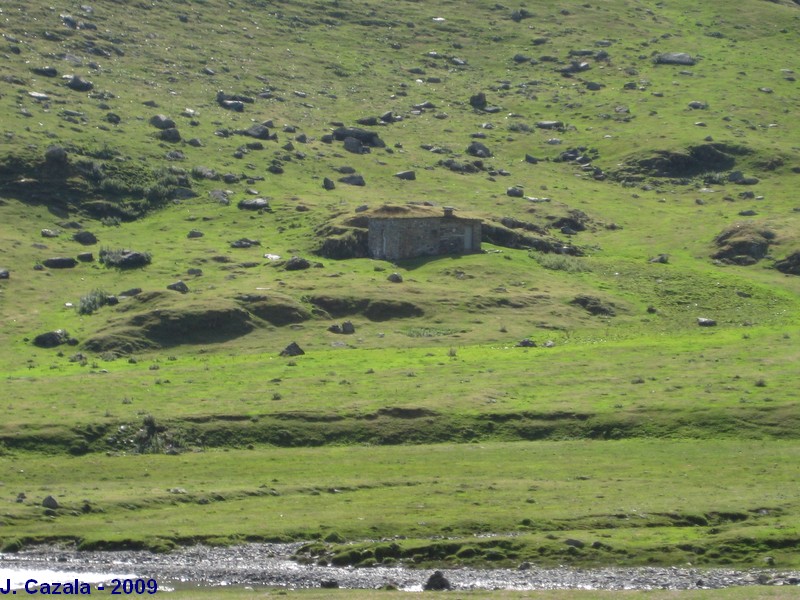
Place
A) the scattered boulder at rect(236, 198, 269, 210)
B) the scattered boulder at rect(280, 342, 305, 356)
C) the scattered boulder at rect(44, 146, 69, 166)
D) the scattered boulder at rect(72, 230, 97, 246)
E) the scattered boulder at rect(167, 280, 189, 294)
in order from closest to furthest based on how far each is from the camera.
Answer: the scattered boulder at rect(280, 342, 305, 356)
the scattered boulder at rect(167, 280, 189, 294)
the scattered boulder at rect(72, 230, 97, 246)
the scattered boulder at rect(236, 198, 269, 210)
the scattered boulder at rect(44, 146, 69, 166)

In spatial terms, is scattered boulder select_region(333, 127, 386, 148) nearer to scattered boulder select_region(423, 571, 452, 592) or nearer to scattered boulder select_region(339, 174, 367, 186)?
scattered boulder select_region(339, 174, 367, 186)

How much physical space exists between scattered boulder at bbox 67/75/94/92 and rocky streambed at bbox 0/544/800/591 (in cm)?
11419

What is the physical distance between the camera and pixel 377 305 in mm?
107188

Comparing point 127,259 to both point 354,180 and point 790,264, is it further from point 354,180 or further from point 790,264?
point 790,264

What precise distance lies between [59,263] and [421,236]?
27.0m

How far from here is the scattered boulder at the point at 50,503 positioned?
205ft

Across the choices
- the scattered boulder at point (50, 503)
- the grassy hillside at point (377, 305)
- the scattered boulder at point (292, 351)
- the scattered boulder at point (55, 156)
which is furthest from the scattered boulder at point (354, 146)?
→ the scattered boulder at point (50, 503)

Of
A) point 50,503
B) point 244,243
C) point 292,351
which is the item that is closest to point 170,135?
point 244,243

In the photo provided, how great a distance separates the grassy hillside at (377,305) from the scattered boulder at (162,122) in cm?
132

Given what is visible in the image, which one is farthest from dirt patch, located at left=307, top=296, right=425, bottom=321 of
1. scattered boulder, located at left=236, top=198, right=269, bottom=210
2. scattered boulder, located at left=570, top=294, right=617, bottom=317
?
scattered boulder, located at left=236, top=198, right=269, bottom=210

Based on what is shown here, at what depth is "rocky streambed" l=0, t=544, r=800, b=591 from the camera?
5491cm

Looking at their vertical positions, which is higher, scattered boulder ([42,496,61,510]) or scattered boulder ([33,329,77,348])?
scattered boulder ([42,496,61,510])

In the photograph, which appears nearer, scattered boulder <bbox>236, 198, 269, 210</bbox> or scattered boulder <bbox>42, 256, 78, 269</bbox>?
scattered boulder <bbox>42, 256, 78, 269</bbox>

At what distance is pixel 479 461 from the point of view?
238 ft
